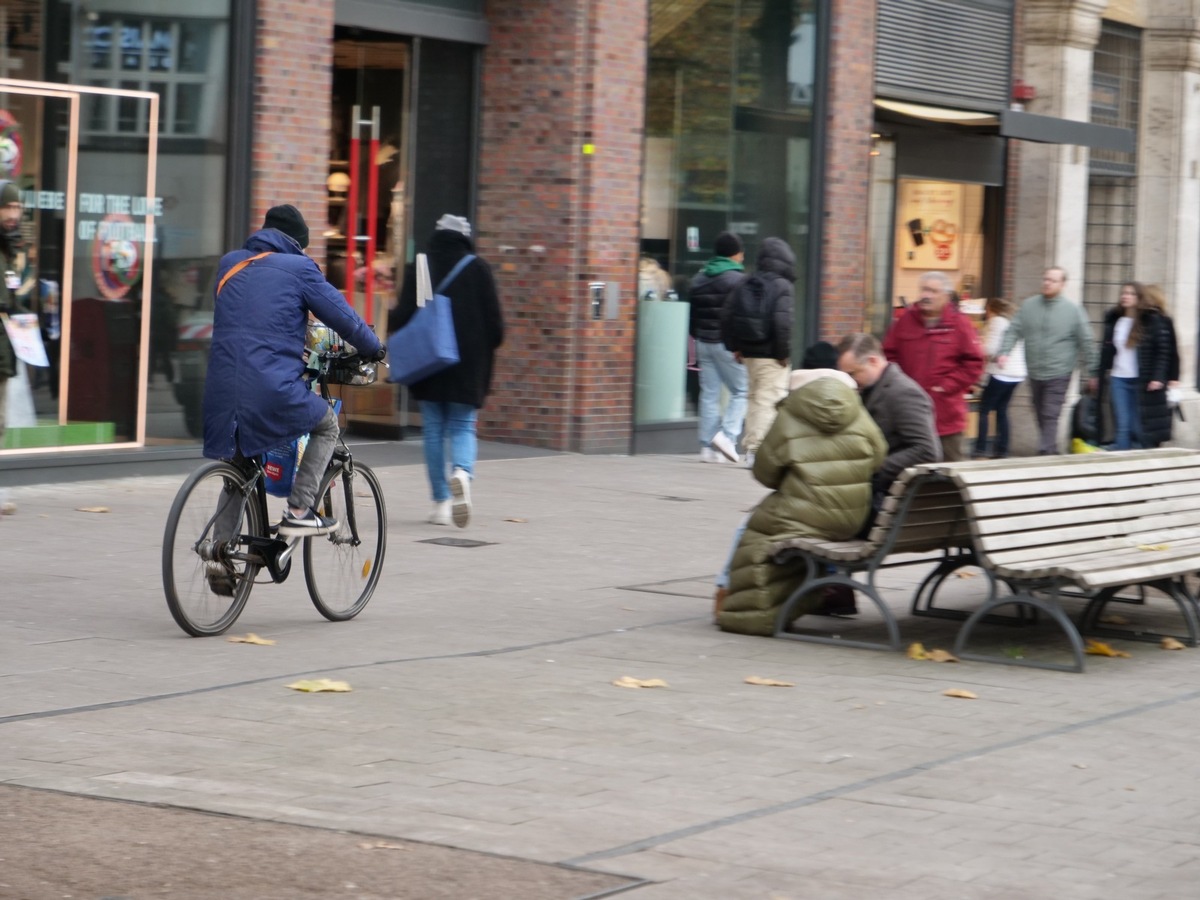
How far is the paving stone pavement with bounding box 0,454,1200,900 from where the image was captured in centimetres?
526

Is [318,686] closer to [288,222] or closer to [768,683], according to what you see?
[768,683]

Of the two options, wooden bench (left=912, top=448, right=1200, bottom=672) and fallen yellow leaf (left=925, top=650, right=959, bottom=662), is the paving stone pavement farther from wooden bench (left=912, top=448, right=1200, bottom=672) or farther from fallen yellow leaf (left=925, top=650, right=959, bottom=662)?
wooden bench (left=912, top=448, right=1200, bottom=672)

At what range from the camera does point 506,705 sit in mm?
6996

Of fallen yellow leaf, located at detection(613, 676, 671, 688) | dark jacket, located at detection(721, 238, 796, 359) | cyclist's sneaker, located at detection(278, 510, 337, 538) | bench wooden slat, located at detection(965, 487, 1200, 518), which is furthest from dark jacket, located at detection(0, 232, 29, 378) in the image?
dark jacket, located at detection(721, 238, 796, 359)

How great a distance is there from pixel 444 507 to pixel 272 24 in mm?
4078

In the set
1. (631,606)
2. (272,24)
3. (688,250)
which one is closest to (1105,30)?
(688,250)

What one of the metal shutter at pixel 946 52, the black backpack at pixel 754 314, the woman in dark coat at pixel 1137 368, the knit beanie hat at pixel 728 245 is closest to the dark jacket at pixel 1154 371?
the woman in dark coat at pixel 1137 368

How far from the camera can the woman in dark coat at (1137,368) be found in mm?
16188

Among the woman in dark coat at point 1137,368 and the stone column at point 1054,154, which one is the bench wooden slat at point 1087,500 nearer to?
the woman in dark coat at point 1137,368

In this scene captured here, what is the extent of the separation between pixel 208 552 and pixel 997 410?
1188 centimetres

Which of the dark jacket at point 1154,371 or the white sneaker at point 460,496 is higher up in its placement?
the dark jacket at point 1154,371

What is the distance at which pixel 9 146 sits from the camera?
12695 millimetres

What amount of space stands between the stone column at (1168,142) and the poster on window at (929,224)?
420cm

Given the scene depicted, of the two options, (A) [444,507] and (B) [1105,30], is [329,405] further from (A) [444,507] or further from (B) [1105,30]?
(B) [1105,30]
